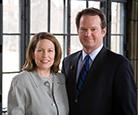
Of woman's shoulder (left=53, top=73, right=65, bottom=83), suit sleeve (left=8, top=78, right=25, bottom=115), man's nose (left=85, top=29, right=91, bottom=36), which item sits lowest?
suit sleeve (left=8, top=78, right=25, bottom=115)

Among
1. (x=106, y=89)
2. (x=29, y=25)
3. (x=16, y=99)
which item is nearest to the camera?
(x=16, y=99)

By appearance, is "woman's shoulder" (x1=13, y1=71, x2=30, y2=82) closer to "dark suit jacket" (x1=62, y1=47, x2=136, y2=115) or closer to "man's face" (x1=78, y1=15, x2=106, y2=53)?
"dark suit jacket" (x1=62, y1=47, x2=136, y2=115)

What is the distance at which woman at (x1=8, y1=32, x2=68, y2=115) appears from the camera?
5.57 feet

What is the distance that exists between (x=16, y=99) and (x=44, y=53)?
0.29m

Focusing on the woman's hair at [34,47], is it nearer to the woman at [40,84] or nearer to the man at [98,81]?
the woman at [40,84]

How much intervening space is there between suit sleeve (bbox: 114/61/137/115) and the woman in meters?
0.30

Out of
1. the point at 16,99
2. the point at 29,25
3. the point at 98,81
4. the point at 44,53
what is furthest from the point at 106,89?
the point at 29,25

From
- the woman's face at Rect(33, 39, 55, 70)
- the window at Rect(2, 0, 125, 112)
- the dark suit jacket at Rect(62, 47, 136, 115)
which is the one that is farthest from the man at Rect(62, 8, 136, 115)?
the window at Rect(2, 0, 125, 112)

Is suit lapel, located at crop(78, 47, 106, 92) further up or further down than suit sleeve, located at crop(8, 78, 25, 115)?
further up

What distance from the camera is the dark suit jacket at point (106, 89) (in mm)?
1781

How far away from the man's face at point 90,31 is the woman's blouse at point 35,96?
297mm

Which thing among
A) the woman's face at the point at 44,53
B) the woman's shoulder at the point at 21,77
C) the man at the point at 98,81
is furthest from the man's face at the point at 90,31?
the woman's shoulder at the point at 21,77

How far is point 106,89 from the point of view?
6.01 ft

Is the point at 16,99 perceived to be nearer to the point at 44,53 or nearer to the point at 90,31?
the point at 44,53
